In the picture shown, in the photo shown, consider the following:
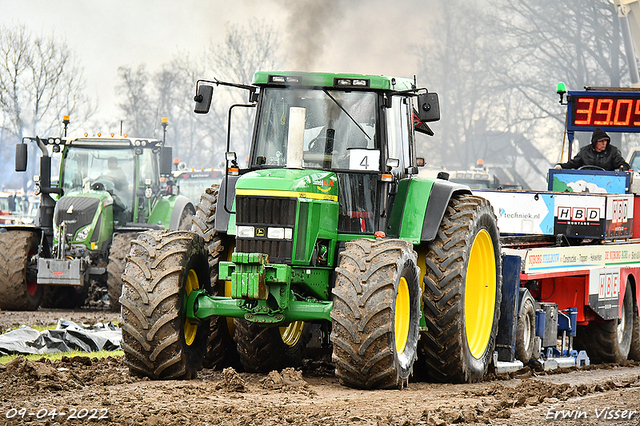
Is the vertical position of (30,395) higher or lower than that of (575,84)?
lower

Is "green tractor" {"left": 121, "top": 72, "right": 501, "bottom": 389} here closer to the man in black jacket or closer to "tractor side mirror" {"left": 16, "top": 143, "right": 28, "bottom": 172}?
the man in black jacket

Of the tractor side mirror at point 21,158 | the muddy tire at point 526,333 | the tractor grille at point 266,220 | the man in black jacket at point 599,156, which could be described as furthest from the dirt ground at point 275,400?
the tractor side mirror at point 21,158

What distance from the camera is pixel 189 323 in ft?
27.6

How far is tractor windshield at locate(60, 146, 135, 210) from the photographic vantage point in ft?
59.9

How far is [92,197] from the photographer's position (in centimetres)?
1761

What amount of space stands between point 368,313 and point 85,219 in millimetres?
10907

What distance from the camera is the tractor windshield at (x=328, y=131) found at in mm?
8648

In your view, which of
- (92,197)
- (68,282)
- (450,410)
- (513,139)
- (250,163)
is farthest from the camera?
(513,139)

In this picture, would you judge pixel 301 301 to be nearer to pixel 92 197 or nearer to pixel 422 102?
pixel 422 102

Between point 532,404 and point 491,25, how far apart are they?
1161 inches

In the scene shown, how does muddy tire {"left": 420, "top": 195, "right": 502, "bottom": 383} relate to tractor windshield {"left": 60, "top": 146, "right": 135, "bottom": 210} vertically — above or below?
below

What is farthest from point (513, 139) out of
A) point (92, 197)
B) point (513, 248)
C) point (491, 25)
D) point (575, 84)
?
point (513, 248)

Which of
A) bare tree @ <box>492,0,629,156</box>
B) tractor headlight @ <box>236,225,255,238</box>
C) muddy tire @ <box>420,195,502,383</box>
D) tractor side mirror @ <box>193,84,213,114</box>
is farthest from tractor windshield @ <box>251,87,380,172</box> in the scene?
bare tree @ <box>492,0,629,156</box>

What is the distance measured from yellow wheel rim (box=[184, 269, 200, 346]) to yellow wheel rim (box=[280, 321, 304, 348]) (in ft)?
4.18
